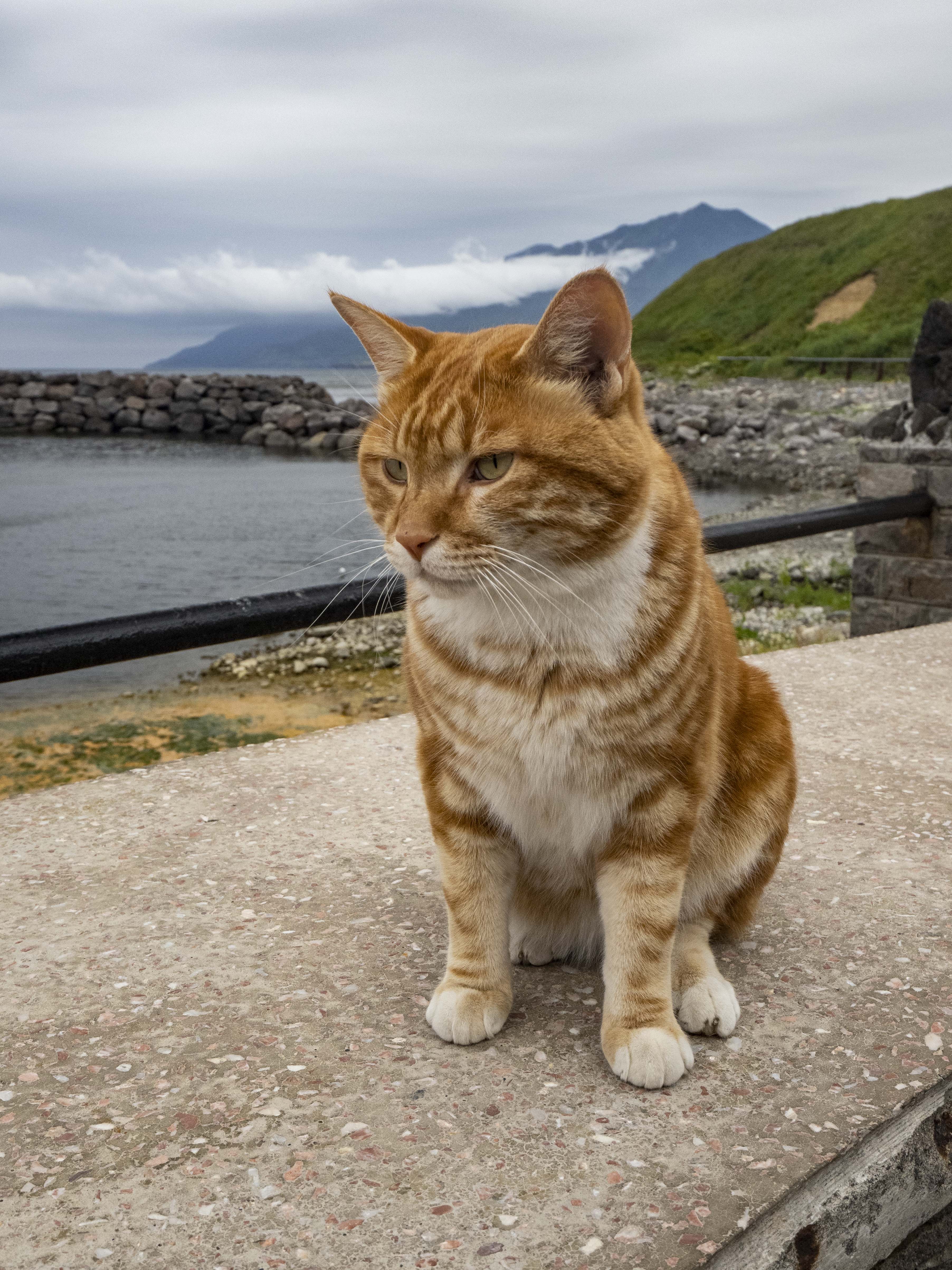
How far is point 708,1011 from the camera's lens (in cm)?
189

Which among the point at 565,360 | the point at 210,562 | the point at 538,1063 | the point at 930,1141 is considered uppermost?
the point at 565,360

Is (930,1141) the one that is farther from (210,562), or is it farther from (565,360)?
(210,562)

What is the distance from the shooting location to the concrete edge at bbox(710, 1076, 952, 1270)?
4.91 ft

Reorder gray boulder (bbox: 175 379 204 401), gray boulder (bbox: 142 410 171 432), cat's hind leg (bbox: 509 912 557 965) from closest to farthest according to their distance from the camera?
1. cat's hind leg (bbox: 509 912 557 965)
2. gray boulder (bbox: 175 379 204 401)
3. gray boulder (bbox: 142 410 171 432)

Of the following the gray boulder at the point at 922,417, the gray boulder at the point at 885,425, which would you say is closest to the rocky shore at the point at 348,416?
the gray boulder at the point at 885,425

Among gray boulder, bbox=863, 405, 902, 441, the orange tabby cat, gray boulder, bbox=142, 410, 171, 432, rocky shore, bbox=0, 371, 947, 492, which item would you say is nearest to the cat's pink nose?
the orange tabby cat

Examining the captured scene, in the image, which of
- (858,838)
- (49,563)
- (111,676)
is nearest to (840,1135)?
(858,838)

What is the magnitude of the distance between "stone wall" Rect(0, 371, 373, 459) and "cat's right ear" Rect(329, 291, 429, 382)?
30.1 metres

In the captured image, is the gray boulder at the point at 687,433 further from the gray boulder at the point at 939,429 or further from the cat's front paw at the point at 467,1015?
the cat's front paw at the point at 467,1015

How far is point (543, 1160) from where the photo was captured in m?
1.58

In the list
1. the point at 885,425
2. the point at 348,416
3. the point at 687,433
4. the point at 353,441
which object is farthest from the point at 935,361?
the point at 348,416

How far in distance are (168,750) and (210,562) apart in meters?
8.06

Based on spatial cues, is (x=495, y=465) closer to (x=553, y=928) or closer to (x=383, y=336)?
(x=383, y=336)

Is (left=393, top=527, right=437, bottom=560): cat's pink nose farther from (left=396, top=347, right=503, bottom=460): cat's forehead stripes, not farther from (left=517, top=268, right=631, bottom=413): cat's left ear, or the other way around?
(left=517, top=268, right=631, bottom=413): cat's left ear
